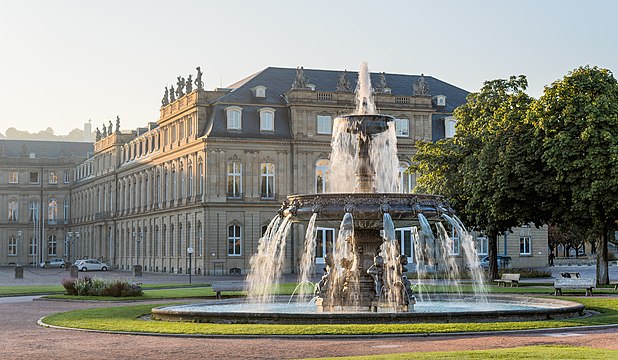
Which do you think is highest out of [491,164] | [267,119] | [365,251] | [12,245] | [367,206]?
[267,119]

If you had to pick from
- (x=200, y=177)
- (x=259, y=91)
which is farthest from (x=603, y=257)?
(x=200, y=177)

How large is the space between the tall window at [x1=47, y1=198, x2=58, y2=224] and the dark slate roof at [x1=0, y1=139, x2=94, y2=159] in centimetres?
658

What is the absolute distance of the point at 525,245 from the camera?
87500 mm

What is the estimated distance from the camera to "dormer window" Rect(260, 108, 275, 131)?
3107 inches

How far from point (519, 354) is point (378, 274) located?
34.5ft

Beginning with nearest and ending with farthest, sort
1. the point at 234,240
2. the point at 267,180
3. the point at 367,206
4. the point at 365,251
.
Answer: the point at 367,206, the point at 365,251, the point at 234,240, the point at 267,180

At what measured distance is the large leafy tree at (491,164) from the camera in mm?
46531

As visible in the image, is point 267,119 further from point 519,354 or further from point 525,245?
point 519,354

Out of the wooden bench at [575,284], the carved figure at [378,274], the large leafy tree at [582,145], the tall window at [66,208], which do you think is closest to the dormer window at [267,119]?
the large leafy tree at [582,145]

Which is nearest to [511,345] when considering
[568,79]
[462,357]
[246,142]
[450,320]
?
[462,357]

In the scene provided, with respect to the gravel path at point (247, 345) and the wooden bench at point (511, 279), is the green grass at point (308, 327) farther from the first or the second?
the wooden bench at point (511, 279)

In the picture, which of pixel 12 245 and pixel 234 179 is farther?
pixel 12 245

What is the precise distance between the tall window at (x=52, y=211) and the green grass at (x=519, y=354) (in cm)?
12260

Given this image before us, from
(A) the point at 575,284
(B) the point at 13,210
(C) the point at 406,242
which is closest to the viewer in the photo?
(A) the point at 575,284
